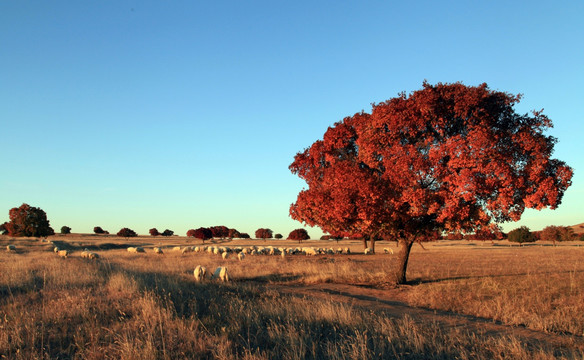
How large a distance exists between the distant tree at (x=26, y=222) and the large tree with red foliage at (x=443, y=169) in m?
71.7

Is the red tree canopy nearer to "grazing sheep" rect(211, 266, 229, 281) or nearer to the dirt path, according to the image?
the dirt path

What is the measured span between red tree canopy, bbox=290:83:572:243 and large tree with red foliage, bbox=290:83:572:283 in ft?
0.12

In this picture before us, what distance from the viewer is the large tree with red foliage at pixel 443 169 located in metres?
12.9

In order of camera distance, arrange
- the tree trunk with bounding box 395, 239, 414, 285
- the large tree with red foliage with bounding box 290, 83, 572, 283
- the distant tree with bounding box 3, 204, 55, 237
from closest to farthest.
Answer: the large tree with red foliage with bounding box 290, 83, 572, 283
the tree trunk with bounding box 395, 239, 414, 285
the distant tree with bounding box 3, 204, 55, 237

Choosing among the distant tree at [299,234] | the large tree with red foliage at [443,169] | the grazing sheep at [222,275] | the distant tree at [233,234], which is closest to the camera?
the large tree with red foliage at [443,169]

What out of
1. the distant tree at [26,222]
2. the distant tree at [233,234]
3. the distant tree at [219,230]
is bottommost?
the distant tree at [233,234]

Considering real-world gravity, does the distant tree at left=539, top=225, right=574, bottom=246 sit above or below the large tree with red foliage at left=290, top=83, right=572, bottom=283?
below

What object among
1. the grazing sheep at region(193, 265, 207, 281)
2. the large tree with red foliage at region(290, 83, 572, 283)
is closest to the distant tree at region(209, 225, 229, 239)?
the grazing sheep at region(193, 265, 207, 281)

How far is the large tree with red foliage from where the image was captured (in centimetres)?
1295

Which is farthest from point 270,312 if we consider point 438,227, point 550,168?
point 550,168

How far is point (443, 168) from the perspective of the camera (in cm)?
1374

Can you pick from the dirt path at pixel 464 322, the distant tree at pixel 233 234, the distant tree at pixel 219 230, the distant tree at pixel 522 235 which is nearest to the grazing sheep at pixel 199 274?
the dirt path at pixel 464 322

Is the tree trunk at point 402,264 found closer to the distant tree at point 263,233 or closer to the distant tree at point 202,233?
the distant tree at point 202,233

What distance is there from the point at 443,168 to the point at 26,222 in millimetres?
77349
